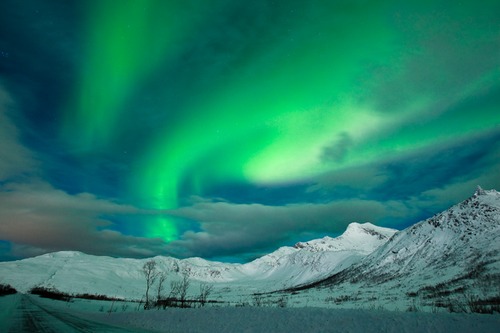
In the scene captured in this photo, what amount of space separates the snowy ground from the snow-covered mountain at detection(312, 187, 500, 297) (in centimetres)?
8580

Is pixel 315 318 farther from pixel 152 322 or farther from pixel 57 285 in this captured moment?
pixel 57 285

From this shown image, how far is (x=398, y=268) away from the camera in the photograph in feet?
492

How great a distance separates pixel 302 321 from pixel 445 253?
15129cm

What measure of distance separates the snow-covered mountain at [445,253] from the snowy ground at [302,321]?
8580cm

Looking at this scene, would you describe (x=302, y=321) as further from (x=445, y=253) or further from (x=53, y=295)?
(x=445, y=253)

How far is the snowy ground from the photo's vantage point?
1443 cm

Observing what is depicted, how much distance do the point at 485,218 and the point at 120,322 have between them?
573ft

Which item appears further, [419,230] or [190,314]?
[419,230]

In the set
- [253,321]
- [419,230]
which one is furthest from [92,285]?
[253,321]

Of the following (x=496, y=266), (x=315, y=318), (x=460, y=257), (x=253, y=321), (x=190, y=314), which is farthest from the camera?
(x=460, y=257)

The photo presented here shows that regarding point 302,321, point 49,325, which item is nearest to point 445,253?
point 302,321

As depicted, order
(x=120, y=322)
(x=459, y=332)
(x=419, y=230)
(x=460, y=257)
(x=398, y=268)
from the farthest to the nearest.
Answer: (x=419, y=230)
(x=398, y=268)
(x=460, y=257)
(x=120, y=322)
(x=459, y=332)

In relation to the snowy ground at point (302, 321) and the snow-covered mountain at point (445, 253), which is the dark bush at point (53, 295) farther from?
the snow-covered mountain at point (445, 253)

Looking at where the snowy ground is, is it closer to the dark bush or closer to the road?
the road
